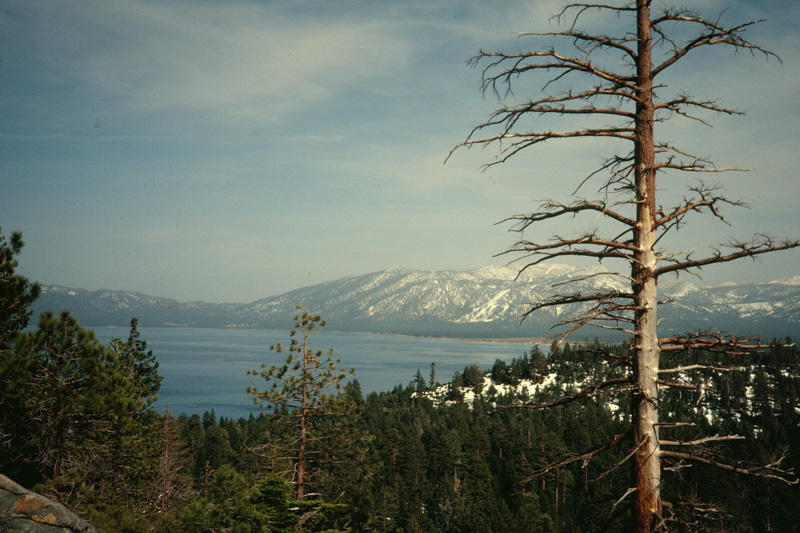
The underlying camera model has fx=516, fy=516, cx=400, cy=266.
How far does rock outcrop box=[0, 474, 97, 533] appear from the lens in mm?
9695

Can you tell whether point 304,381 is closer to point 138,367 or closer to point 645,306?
point 645,306

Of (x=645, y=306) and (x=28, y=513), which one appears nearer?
(x=645, y=306)

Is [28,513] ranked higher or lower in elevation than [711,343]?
lower

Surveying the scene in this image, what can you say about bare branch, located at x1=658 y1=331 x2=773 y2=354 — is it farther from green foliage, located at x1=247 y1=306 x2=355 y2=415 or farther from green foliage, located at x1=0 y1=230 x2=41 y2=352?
green foliage, located at x1=0 y1=230 x2=41 y2=352

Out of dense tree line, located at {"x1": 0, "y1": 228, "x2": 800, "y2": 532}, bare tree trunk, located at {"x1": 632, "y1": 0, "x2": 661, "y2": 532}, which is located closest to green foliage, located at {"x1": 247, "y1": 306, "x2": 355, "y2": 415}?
dense tree line, located at {"x1": 0, "y1": 228, "x2": 800, "y2": 532}

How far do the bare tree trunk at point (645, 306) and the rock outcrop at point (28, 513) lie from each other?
10.7m

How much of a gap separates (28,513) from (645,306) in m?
11.6

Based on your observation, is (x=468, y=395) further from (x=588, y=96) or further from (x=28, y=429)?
(x=588, y=96)

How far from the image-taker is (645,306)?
19.7ft

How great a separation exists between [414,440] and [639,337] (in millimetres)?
87434

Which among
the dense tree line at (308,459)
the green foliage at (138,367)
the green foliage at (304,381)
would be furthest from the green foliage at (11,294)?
the green foliage at (138,367)

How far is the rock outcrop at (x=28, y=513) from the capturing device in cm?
970

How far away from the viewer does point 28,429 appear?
63.0 feet

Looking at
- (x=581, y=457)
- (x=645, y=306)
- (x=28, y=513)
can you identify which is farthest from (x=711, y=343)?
(x=28, y=513)
